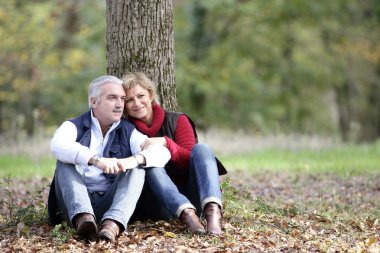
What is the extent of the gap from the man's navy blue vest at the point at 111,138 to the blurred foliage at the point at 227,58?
12586 millimetres

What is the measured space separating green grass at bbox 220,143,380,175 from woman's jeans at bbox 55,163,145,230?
5.19 m

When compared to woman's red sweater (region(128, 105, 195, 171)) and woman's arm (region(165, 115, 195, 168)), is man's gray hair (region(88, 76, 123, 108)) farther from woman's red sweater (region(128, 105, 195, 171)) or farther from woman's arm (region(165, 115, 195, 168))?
woman's arm (region(165, 115, 195, 168))

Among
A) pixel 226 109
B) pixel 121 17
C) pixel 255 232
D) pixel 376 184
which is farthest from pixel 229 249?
pixel 226 109

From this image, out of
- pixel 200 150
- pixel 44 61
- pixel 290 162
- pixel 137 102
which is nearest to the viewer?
pixel 200 150

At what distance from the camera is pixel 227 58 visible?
68.4 ft

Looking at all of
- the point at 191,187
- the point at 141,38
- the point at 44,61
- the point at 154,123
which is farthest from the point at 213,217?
the point at 44,61

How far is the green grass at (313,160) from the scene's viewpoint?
10.2 m

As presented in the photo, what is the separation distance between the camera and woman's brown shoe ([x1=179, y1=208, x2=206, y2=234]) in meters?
5.06

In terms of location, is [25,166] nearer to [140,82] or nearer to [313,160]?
[313,160]

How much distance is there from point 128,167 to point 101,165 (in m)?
0.21

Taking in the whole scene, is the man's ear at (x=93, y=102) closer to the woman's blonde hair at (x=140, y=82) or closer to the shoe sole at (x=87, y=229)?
the woman's blonde hair at (x=140, y=82)

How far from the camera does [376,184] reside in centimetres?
868

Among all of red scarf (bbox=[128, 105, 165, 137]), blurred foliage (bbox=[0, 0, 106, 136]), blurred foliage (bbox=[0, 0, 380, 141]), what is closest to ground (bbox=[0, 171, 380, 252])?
red scarf (bbox=[128, 105, 165, 137])

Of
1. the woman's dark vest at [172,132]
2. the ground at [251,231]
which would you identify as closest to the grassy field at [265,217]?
the ground at [251,231]
